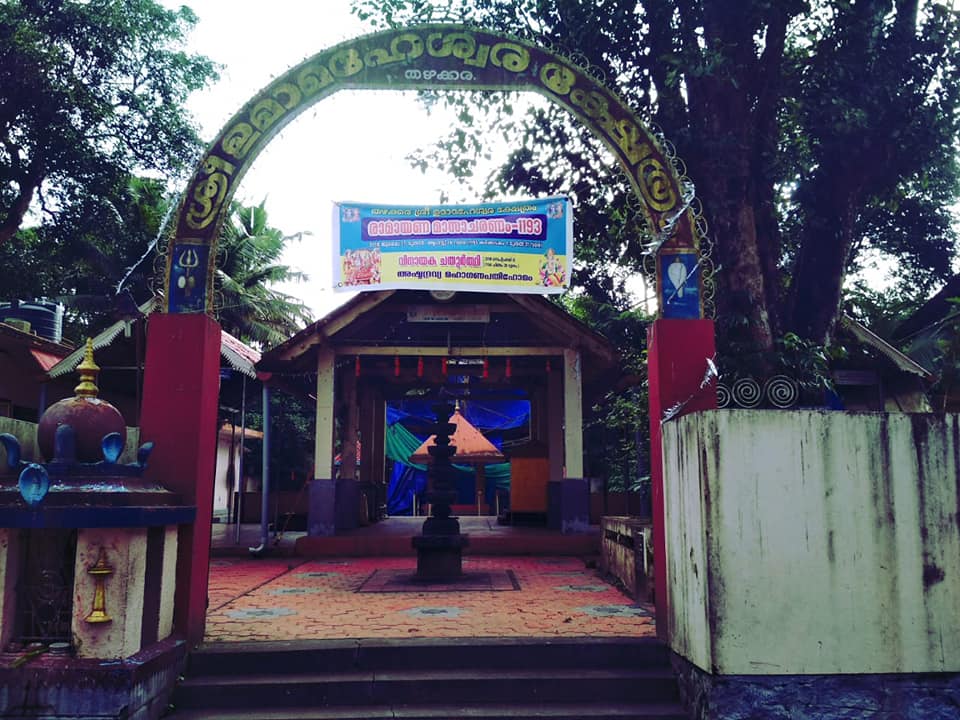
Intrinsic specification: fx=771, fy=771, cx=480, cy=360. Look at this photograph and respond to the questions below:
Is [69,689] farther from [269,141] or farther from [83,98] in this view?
[83,98]

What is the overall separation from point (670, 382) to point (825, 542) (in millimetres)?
1636

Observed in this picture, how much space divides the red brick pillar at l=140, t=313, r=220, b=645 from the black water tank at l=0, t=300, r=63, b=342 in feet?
42.8

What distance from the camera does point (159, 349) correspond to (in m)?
5.97

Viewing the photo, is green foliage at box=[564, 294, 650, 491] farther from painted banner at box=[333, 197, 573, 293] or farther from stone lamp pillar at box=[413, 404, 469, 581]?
painted banner at box=[333, 197, 573, 293]

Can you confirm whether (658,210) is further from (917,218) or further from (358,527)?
(917,218)

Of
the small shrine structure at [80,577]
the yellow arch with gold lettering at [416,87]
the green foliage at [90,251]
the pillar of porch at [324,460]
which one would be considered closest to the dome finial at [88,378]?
the small shrine structure at [80,577]

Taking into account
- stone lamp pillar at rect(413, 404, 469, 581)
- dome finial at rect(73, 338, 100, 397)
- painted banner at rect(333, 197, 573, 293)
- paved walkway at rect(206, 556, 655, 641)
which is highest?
painted banner at rect(333, 197, 573, 293)

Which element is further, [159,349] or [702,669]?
[159,349]

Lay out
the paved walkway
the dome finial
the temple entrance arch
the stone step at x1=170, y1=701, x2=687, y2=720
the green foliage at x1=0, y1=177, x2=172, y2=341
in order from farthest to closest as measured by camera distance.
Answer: the green foliage at x1=0, y1=177, x2=172, y2=341 < the paved walkway < the temple entrance arch < the dome finial < the stone step at x1=170, y1=701, x2=687, y2=720

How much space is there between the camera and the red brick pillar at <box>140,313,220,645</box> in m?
5.74

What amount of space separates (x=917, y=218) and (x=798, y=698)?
569 inches

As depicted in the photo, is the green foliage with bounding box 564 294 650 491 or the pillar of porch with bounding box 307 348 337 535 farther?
the pillar of porch with bounding box 307 348 337 535

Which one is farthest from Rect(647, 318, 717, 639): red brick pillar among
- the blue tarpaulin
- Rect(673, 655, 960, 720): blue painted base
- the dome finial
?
the blue tarpaulin

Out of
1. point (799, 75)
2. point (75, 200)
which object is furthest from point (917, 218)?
point (75, 200)
